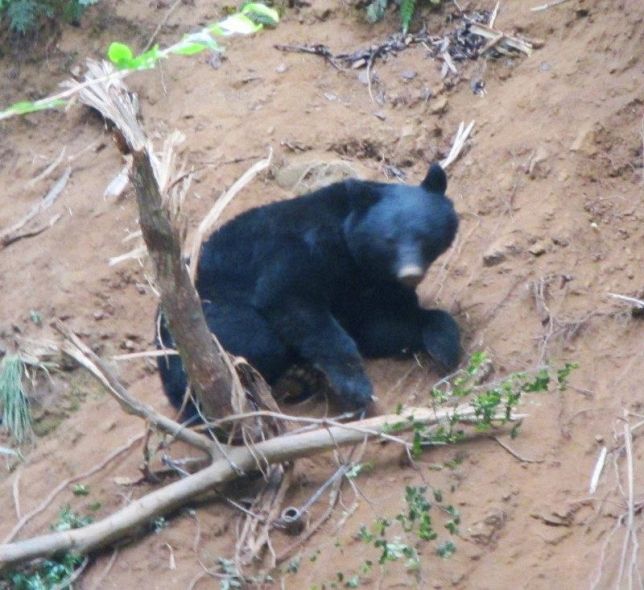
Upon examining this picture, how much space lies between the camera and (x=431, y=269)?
7371 millimetres

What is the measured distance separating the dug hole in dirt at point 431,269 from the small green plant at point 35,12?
0.14 meters

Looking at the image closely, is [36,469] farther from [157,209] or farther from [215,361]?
[157,209]

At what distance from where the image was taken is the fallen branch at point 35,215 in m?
8.50

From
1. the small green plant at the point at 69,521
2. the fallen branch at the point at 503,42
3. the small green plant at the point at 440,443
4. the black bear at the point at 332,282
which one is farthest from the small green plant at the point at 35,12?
the small green plant at the point at 440,443

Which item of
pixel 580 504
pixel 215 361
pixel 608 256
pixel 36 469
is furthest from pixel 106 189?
pixel 580 504

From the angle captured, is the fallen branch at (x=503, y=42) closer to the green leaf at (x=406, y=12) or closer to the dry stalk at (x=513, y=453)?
the green leaf at (x=406, y=12)

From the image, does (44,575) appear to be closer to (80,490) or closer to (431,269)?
(80,490)

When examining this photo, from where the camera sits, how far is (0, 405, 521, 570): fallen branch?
5762 millimetres

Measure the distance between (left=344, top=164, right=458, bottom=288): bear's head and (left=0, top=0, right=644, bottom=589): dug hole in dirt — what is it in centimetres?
47

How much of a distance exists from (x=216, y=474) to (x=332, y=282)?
142cm

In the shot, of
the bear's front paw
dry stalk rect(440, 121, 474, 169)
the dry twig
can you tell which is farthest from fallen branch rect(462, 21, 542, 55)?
the dry twig

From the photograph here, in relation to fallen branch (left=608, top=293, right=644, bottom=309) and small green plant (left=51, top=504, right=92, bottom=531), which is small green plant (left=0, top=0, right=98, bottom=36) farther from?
fallen branch (left=608, top=293, right=644, bottom=309)

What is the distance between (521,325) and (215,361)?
6.11 feet

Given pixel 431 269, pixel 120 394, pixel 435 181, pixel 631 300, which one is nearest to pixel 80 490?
pixel 120 394
